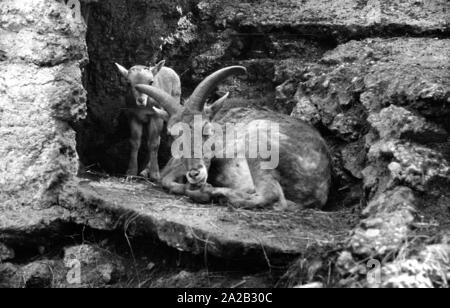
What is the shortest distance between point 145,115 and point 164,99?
105 cm

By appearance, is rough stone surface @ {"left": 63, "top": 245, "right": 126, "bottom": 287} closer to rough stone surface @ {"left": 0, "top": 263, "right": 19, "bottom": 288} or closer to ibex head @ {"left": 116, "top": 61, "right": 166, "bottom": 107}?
rough stone surface @ {"left": 0, "top": 263, "right": 19, "bottom": 288}

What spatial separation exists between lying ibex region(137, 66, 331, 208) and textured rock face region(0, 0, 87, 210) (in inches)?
40.1

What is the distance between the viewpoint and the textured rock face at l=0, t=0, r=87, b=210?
23.7 ft

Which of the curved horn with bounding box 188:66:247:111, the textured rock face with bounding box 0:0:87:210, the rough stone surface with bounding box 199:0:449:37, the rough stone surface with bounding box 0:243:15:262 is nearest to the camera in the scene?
the rough stone surface with bounding box 0:243:15:262

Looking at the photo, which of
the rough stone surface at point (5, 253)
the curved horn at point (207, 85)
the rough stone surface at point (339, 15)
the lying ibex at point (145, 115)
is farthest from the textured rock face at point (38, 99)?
the rough stone surface at point (339, 15)

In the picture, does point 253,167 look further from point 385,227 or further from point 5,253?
point 5,253

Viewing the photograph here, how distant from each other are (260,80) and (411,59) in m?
2.20

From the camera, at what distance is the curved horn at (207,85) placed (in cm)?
775

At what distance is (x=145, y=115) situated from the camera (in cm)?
916

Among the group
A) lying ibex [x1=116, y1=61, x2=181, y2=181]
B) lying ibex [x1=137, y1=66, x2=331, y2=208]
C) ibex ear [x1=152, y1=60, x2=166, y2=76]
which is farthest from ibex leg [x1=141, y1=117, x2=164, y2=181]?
lying ibex [x1=137, y1=66, x2=331, y2=208]

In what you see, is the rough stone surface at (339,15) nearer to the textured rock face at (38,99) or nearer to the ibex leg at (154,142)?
the ibex leg at (154,142)

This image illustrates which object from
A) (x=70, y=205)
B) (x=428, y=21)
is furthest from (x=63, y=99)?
(x=428, y=21)

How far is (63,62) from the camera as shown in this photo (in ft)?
25.8
